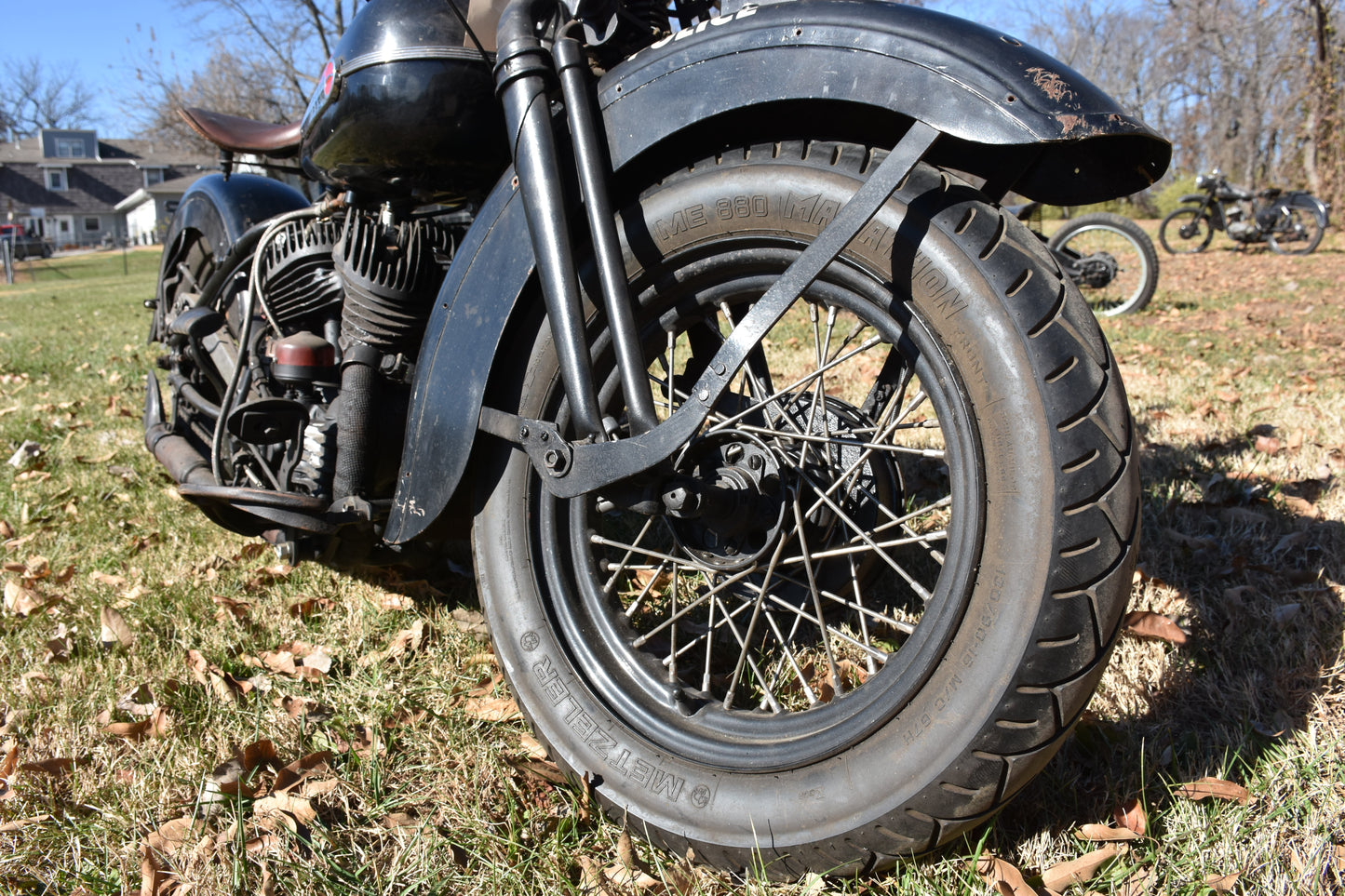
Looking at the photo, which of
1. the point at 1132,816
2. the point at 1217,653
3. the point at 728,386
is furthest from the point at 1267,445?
the point at 728,386

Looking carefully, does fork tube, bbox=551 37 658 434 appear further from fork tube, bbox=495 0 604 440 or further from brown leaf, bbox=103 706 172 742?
brown leaf, bbox=103 706 172 742

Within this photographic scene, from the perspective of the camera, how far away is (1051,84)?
1247mm

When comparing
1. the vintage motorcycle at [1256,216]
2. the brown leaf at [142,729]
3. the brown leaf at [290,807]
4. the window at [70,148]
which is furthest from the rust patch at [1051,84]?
the window at [70,148]

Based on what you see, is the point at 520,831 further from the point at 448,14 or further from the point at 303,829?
the point at 448,14

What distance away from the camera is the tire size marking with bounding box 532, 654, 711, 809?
4.88 feet

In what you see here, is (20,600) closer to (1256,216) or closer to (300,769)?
(300,769)

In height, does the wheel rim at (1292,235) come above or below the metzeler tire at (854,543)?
above

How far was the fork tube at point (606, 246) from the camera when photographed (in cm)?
150

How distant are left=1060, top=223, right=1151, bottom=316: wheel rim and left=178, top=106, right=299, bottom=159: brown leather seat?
6038 millimetres

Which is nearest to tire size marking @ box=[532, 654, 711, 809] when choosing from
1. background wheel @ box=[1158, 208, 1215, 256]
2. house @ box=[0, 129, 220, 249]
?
background wheel @ box=[1158, 208, 1215, 256]

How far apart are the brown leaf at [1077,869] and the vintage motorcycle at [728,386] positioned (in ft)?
0.93

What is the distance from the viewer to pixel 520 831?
163 cm

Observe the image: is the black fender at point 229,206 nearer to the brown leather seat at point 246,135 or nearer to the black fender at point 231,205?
the black fender at point 231,205

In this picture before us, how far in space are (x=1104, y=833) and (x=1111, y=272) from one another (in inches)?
271
